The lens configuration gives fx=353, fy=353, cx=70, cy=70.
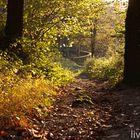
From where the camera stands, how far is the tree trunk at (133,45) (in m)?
10.4

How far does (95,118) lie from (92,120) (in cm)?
19

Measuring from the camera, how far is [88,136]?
5.56 metres

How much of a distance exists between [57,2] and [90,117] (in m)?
9.89

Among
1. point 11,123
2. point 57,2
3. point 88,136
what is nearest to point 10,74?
point 11,123

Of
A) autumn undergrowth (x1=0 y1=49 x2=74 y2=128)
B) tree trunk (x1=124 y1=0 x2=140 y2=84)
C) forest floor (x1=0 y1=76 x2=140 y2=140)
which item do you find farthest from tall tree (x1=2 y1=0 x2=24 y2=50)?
tree trunk (x1=124 y1=0 x2=140 y2=84)

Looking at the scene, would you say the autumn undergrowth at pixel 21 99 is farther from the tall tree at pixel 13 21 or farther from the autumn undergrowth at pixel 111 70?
the autumn undergrowth at pixel 111 70

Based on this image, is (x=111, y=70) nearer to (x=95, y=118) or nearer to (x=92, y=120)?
(x=95, y=118)

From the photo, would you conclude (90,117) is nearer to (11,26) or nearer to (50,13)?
(11,26)

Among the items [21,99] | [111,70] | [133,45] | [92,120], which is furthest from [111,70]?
[21,99]

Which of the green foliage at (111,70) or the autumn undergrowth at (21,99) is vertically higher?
the autumn undergrowth at (21,99)

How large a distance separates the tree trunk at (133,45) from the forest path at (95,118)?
1.15 meters

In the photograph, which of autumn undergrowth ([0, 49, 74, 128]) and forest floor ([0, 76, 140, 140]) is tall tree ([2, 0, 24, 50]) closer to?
autumn undergrowth ([0, 49, 74, 128])

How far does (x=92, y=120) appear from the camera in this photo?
6.61m

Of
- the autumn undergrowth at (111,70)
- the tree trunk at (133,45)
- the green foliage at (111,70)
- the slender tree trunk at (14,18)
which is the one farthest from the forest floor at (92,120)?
the slender tree trunk at (14,18)
